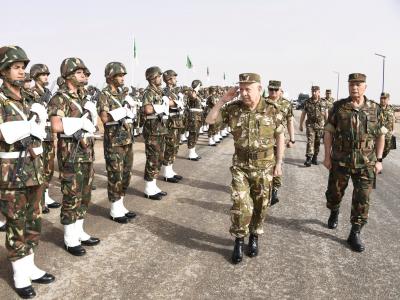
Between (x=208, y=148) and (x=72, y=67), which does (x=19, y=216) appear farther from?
(x=208, y=148)

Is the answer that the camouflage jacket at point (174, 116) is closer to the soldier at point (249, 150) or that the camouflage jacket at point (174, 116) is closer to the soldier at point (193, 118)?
the soldier at point (193, 118)

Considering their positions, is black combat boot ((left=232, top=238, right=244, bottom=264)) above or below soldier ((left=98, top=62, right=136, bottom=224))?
below

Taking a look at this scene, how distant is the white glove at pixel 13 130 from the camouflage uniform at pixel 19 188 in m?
0.07

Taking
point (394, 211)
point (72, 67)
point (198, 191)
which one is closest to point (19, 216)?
point (72, 67)

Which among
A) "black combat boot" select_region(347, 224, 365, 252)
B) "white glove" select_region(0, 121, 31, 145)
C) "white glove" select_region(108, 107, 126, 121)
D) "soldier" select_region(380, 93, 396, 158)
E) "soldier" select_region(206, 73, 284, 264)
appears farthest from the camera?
"soldier" select_region(380, 93, 396, 158)

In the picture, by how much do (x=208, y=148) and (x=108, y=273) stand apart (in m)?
10.8

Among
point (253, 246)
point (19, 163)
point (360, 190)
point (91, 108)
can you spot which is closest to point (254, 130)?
point (253, 246)

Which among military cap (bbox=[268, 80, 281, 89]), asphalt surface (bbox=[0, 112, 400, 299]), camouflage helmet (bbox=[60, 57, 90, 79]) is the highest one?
camouflage helmet (bbox=[60, 57, 90, 79])

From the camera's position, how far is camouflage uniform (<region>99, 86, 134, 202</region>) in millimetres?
5645

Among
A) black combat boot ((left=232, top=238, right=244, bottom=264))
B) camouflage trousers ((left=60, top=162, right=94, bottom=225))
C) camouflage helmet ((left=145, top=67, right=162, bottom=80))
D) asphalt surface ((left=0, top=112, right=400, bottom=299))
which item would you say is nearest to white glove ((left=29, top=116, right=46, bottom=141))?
camouflage trousers ((left=60, top=162, right=94, bottom=225))

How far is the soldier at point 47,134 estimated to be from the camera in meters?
6.60

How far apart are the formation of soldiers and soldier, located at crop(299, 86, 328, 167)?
448 centimetres

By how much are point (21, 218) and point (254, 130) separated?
2.68 metres

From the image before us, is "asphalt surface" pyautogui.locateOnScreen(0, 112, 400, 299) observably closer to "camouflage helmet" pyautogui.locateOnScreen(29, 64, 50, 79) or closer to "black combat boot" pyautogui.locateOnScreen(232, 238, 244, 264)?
"black combat boot" pyautogui.locateOnScreen(232, 238, 244, 264)
